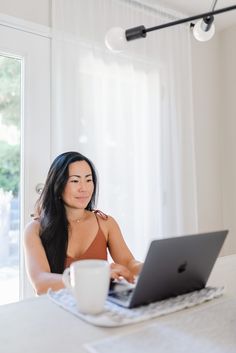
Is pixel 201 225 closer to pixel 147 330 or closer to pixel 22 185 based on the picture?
pixel 22 185

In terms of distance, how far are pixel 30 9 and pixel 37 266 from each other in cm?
159

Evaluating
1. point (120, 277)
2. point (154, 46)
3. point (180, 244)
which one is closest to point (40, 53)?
point (154, 46)

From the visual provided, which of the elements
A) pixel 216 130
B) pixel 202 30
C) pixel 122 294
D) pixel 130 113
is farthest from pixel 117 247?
pixel 216 130

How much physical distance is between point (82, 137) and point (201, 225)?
4.45 feet

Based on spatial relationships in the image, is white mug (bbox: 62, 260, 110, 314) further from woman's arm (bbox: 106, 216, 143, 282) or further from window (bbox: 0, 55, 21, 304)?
window (bbox: 0, 55, 21, 304)

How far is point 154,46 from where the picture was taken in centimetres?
266

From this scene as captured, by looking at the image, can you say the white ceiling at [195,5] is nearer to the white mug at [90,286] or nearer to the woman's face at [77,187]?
the woman's face at [77,187]

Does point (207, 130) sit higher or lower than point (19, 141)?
higher

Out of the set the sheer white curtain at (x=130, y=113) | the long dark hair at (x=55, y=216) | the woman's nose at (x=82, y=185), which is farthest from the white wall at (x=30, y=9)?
the woman's nose at (x=82, y=185)

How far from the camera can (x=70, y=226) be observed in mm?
1561

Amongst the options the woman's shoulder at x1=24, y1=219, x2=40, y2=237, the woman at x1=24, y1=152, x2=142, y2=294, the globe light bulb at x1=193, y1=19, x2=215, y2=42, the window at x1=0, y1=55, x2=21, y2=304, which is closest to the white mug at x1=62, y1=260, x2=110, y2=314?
the woman at x1=24, y1=152, x2=142, y2=294

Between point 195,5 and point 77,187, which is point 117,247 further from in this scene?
point 195,5

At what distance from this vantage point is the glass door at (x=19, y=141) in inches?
82.4

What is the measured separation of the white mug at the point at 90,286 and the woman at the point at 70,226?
0.61 meters
